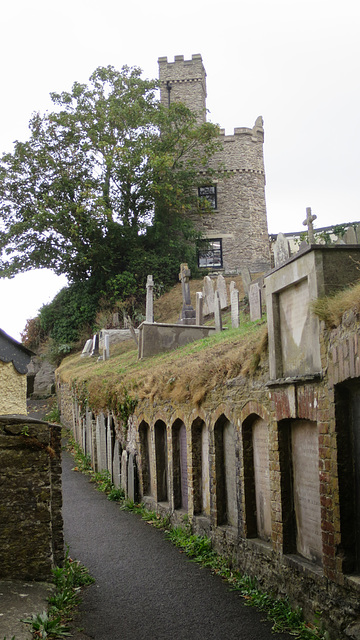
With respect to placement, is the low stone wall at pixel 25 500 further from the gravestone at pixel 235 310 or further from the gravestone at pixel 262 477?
the gravestone at pixel 235 310

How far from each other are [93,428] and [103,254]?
15826 millimetres

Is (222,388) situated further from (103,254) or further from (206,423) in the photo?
(103,254)

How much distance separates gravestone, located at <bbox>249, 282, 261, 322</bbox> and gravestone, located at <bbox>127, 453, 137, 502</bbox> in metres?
5.02

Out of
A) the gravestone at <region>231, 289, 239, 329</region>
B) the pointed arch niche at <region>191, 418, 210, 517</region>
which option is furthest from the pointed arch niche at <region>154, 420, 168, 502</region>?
the gravestone at <region>231, 289, 239, 329</region>

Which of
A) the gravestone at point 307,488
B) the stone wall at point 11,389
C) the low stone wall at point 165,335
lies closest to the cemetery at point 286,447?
the gravestone at point 307,488

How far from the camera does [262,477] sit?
8984 millimetres

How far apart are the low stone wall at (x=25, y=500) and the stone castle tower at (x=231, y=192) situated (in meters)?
28.5

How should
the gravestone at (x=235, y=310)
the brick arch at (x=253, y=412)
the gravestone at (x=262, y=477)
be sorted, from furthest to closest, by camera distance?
the gravestone at (x=235, y=310) < the gravestone at (x=262, y=477) < the brick arch at (x=253, y=412)

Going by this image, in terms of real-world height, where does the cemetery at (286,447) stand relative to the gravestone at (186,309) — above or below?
below

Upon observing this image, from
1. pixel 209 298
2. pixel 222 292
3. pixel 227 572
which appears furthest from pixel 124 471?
pixel 209 298

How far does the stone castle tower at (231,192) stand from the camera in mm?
36219

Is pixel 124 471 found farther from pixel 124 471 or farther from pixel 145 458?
pixel 145 458

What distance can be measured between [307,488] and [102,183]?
27.6 metres

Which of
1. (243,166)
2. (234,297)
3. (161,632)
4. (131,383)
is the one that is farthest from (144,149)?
(161,632)
